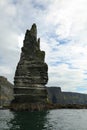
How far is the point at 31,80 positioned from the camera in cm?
9325

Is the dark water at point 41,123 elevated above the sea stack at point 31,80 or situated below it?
below

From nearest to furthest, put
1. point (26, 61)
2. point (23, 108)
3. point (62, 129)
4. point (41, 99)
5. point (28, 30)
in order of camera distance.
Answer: point (62, 129), point (23, 108), point (41, 99), point (26, 61), point (28, 30)

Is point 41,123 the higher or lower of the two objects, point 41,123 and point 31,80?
the lower

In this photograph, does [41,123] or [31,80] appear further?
[31,80]

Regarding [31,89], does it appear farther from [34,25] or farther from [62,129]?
[62,129]

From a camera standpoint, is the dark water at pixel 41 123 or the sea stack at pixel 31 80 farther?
the sea stack at pixel 31 80

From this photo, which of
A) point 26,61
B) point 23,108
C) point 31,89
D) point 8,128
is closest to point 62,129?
point 8,128

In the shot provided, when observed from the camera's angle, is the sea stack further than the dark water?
Yes

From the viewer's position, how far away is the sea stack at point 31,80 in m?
90.4

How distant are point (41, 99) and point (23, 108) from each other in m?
7.96

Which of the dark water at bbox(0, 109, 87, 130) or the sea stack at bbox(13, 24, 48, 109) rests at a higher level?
the sea stack at bbox(13, 24, 48, 109)

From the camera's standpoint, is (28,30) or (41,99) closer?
(41,99)

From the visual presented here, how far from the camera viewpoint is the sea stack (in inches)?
3558

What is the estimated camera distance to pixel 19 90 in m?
91.7
